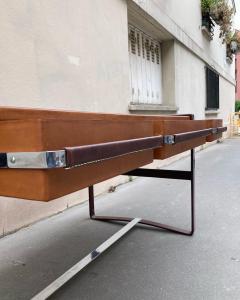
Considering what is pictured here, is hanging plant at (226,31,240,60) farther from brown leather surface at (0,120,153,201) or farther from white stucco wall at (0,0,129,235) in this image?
brown leather surface at (0,120,153,201)

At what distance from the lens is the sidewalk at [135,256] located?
1.58m

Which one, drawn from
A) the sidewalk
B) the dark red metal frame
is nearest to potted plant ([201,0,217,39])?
the sidewalk

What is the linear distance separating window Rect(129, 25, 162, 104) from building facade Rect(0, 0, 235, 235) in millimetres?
16

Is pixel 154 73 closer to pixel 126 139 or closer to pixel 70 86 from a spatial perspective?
pixel 70 86

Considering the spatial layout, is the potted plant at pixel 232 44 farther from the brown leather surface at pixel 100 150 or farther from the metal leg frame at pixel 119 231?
the brown leather surface at pixel 100 150

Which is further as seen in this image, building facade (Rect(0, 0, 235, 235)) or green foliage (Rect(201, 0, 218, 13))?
green foliage (Rect(201, 0, 218, 13))

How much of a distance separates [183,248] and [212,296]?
0.56m

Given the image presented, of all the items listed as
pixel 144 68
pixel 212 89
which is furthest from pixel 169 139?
pixel 212 89

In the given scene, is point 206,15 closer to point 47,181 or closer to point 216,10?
point 216,10

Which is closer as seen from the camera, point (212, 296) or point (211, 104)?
point (212, 296)

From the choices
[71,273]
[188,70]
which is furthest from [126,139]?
[188,70]

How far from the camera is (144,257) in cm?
194

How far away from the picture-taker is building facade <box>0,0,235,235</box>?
7.90 ft

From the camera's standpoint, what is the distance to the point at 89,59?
3.33 meters
